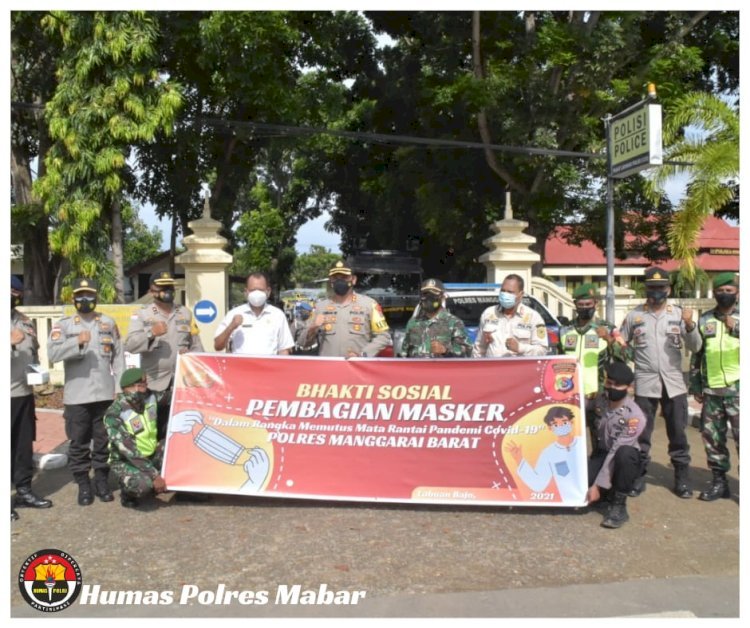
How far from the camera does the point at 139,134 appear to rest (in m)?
11.0

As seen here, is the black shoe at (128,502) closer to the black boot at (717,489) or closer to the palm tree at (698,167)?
the black boot at (717,489)

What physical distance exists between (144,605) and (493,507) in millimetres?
2636

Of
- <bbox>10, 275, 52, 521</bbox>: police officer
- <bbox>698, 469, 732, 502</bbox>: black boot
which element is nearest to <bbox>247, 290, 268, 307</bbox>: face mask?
<bbox>10, 275, 52, 521</bbox>: police officer

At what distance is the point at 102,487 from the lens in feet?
18.8

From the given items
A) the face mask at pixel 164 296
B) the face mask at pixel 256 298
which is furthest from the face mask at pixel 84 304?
the face mask at pixel 256 298

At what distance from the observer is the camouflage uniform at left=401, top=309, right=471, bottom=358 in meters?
6.21

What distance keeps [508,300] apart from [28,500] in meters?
4.20

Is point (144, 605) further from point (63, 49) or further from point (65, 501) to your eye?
point (63, 49)

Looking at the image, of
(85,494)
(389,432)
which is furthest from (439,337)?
(85,494)

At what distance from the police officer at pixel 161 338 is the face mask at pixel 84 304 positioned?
34cm

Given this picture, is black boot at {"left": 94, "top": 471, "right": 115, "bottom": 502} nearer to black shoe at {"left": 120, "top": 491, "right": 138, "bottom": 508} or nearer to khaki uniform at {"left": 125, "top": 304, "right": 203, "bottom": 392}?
black shoe at {"left": 120, "top": 491, "right": 138, "bottom": 508}

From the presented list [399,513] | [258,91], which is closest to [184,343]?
[399,513]

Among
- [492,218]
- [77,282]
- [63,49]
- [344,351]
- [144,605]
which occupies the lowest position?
[144,605]

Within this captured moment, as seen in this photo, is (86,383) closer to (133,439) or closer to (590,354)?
(133,439)
